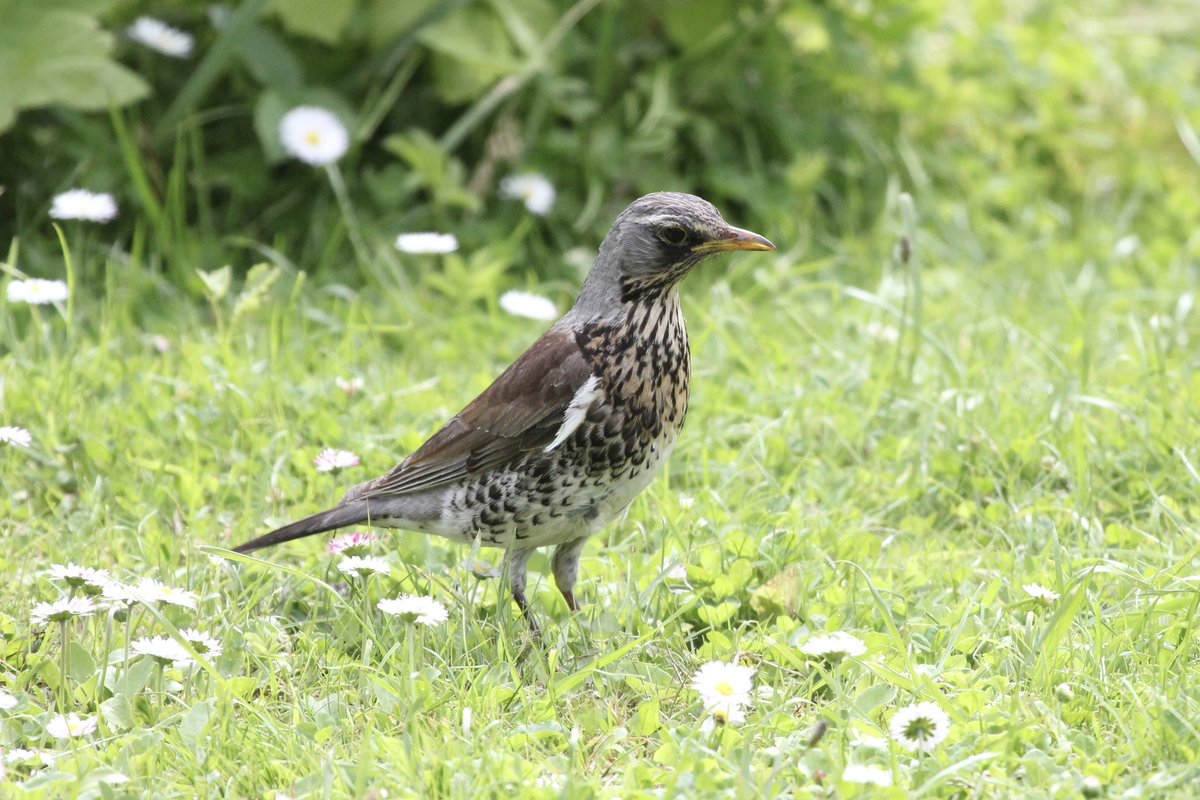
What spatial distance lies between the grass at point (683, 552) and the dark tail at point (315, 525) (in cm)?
8

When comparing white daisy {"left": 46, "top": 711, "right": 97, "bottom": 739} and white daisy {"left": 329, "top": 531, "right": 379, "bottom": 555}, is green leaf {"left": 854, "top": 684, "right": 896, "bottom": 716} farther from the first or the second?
white daisy {"left": 46, "top": 711, "right": 97, "bottom": 739}

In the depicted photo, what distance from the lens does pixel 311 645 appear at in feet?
11.9

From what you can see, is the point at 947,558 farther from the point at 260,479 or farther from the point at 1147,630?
the point at 260,479

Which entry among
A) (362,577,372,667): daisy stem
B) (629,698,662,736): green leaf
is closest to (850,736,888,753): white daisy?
(629,698,662,736): green leaf

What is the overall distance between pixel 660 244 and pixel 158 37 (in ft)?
9.96

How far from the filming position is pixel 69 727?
3182mm

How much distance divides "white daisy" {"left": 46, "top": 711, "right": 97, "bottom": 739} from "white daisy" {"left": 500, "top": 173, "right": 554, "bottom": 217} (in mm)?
3323

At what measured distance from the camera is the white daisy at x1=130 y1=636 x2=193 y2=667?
3.24m

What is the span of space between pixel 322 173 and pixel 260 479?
196 cm

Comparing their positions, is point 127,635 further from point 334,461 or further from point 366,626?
point 334,461

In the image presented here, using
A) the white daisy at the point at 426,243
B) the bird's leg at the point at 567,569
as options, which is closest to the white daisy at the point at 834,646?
the bird's leg at the point at 567,569

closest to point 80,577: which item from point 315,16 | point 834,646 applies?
point 834,646

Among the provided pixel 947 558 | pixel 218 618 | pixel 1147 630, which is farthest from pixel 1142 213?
pixel 218 618

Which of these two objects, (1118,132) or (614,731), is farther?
(1118,132)
